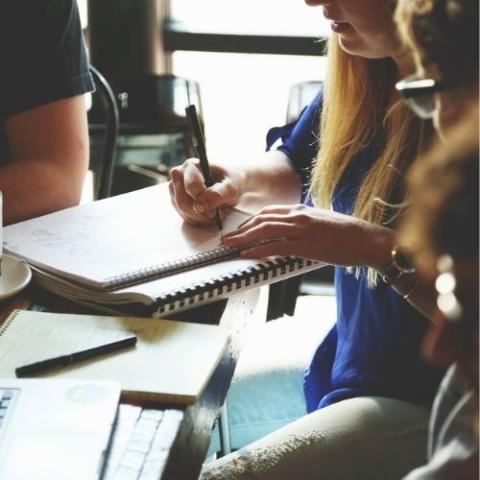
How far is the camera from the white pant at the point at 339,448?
967 mm

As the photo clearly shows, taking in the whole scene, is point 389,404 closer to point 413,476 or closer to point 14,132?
point 413,476

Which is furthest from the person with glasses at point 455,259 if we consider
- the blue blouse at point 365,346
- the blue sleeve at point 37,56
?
the blue sleeve at point 37,56

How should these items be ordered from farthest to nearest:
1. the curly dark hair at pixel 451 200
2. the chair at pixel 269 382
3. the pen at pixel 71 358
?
the chair at pixel 269 382 → the pen at pixel 71 358 → the curly dark hair at pixel 451 200

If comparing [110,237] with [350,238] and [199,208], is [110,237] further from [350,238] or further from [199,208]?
[350,238]

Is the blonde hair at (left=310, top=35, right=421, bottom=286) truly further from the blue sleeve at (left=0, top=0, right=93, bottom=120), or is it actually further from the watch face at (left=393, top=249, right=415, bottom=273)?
the blue sleeve at (left=0, top=0, right=93, bottom=120)

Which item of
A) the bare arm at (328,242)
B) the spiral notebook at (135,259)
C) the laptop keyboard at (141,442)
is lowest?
the laptop keyboard at (141,442)

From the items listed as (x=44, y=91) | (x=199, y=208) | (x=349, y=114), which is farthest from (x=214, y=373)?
(x=44, y=91)

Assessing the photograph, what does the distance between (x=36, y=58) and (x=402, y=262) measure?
2.61 ft

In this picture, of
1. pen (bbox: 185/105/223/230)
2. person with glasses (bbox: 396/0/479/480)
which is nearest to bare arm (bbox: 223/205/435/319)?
pen (bbox: 185/105/223/230)

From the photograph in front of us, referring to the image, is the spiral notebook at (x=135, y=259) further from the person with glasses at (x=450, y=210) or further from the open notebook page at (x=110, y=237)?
the person with glasses at (x=450, y=210)

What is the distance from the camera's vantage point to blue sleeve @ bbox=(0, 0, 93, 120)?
143 centimetres

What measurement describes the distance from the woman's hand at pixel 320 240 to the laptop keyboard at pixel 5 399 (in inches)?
15.4

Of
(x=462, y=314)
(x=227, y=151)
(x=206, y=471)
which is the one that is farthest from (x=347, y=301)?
(x=227, y=151)

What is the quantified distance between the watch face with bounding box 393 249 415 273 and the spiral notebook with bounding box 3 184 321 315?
122mm
